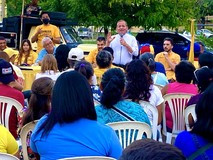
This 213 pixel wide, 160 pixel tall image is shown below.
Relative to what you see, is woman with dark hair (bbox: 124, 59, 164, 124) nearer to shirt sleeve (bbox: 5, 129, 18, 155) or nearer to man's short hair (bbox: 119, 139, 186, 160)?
shirt sleeve (bbox: 5, 129, 18, 155)

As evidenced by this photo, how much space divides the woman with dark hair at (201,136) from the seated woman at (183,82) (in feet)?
9.64

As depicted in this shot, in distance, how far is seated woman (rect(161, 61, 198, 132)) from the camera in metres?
6.43

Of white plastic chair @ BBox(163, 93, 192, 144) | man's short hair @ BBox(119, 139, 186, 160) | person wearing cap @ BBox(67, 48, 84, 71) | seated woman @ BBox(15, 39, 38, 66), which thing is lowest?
white plastic chair @ BBox(163, 93, 192, 144)

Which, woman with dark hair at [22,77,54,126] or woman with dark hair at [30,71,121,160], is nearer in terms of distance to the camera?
woman with dark hair at [30,71,121,160]

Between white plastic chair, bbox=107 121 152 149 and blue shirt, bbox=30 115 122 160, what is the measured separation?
819 millimetres

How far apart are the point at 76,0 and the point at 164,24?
3278 mm

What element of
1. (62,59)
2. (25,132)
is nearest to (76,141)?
(25,132)

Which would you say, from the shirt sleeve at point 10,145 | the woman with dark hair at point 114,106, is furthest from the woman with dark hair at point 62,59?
the shirt sleeve at point 10,145

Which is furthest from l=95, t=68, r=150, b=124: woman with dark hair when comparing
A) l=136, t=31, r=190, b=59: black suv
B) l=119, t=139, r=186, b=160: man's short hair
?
l=136, t=31, r=190, b=59: black suv

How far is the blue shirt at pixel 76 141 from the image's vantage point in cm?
362

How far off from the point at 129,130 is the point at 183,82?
7.26ft

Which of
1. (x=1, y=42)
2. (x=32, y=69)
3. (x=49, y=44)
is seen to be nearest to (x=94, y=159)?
(x=32, y=69)

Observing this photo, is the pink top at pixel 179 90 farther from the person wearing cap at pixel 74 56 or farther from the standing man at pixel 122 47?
the standing man at pixel 122 47

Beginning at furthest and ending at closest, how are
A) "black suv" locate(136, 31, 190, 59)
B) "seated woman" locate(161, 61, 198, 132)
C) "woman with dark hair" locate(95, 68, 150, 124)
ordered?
"black suv" locate(136, 31, 190, 59)
"seated woman" locate(161, 61, 198, 132)
"woman with dark hair" locate(95, 68, 150, 124)
